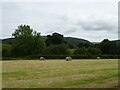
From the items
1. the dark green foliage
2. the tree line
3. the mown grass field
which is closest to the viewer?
the mown grass field

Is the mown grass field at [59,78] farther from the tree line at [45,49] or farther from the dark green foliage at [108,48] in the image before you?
the dark green foliage at [108,48]

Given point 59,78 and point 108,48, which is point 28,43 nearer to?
point 108,48

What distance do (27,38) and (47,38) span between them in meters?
15.9

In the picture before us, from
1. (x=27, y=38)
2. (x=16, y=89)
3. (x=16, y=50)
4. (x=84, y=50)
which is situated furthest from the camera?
(x=27, y=38)

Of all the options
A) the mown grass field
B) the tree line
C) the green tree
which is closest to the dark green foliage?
the tree line

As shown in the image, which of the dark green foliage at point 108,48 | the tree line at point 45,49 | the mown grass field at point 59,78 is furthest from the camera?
the dark green foliage at point 108,48

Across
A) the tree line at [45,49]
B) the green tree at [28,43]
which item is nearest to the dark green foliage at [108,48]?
the tree line at [45,49]

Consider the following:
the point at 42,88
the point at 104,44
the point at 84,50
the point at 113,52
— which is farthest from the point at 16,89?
the point at 104,44

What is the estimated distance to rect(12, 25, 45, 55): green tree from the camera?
77312 millimetres

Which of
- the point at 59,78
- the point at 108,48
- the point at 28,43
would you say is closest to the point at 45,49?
the point at 28,43

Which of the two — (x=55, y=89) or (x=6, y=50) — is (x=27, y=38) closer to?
(x=6, y=50)

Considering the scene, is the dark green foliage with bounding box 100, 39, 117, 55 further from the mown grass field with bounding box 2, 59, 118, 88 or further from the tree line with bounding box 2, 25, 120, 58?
the mown grass field with bounding box 2, 59, 118, 88

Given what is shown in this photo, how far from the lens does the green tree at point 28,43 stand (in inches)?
3044

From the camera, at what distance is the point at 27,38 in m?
86.2
